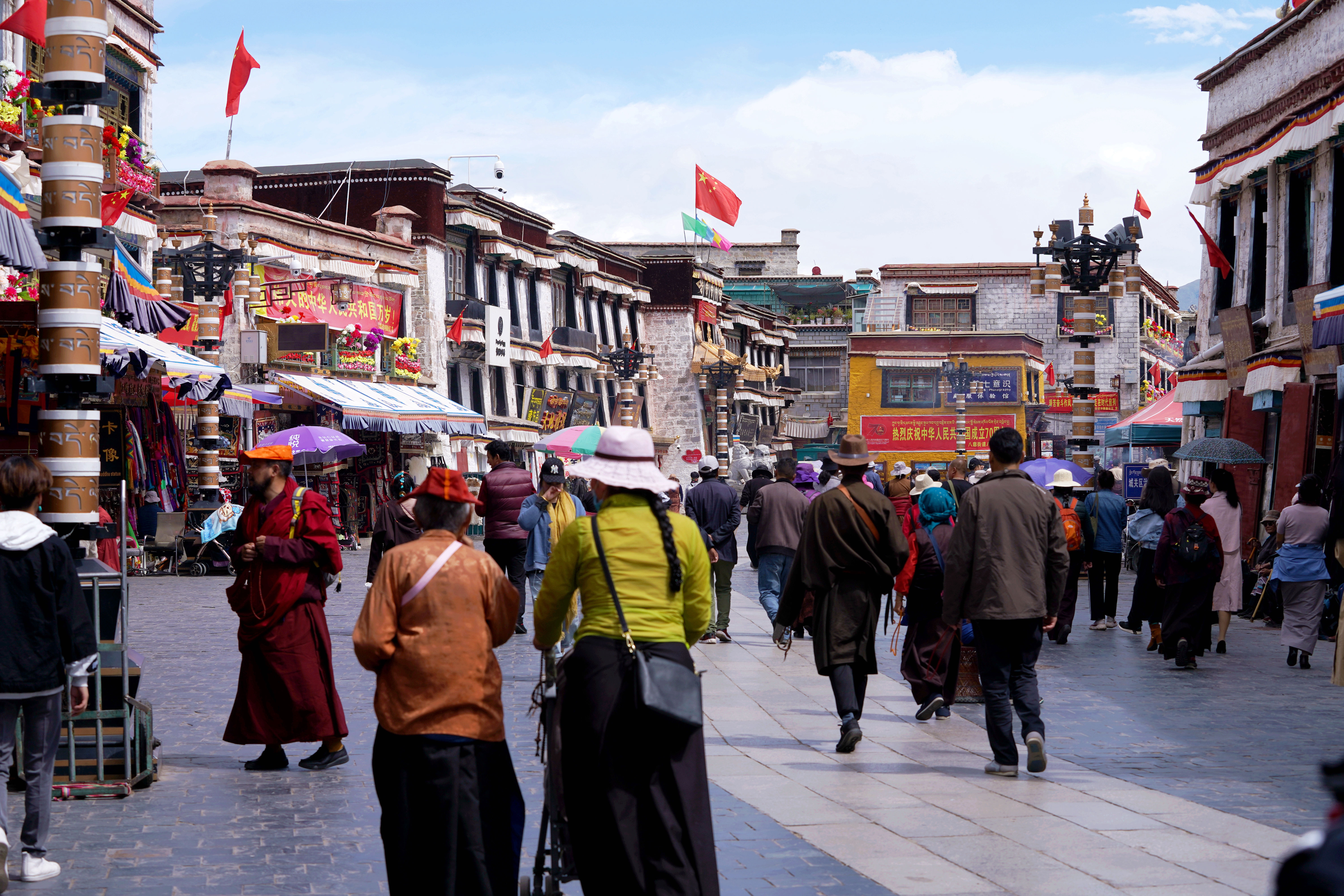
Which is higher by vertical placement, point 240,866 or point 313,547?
point 313,547

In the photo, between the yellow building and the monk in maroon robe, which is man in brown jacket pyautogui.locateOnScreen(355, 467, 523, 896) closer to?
the monk in maroon robe

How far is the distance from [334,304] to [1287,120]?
816 inches

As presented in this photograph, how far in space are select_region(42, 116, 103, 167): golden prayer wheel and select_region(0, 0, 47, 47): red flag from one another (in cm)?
965

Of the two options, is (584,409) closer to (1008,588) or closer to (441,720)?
(1008,588)

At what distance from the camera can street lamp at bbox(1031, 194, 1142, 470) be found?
22.9 m

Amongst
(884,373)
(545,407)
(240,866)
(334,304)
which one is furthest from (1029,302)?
(240,866)

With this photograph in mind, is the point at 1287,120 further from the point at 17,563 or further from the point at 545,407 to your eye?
the point at 545,407

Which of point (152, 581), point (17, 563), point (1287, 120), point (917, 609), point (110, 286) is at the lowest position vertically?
point (152, 581)

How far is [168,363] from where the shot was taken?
19.6 m

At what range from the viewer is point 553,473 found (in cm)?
1391

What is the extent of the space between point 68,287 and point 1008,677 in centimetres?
538

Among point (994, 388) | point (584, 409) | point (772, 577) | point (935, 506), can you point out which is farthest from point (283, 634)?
point (994, 388)

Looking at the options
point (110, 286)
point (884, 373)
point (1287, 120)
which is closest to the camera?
point (110, 286)

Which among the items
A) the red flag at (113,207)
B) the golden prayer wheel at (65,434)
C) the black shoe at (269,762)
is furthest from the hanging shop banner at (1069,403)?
the golden prayer wheel at (65,434)
